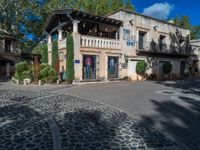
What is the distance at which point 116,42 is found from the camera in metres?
20.3

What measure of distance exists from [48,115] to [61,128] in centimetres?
155

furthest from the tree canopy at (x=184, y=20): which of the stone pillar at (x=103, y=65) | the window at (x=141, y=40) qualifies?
the stone pillar at (x=103, y=65)

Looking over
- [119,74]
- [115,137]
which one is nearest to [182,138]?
[115,137]

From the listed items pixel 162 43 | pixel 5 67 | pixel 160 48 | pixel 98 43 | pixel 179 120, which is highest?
pixel 162 43

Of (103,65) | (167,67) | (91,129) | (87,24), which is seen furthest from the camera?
(167,67)

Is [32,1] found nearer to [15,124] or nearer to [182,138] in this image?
[15,124]

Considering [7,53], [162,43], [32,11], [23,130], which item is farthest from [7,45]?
[23,130]

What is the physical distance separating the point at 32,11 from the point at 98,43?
60.8 feet

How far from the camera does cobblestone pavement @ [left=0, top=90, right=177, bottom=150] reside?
4.66m

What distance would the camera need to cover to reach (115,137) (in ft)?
16.9

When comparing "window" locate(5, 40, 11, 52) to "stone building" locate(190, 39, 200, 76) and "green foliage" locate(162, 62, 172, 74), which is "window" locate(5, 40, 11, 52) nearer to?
"green foliage" locate(162, 62, 172, 74)

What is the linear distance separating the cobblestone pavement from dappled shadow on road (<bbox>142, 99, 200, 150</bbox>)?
0.43 meters

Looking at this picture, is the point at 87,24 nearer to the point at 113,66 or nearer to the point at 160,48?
the point at 113,66

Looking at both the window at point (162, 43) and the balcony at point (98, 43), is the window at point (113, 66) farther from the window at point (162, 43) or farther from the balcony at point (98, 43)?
the window at point (162, 43)
